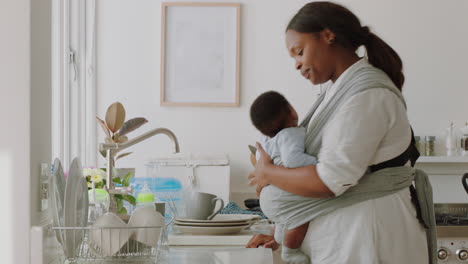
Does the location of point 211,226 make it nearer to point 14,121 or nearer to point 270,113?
point 270,113

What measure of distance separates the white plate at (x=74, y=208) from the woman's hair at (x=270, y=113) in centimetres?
53

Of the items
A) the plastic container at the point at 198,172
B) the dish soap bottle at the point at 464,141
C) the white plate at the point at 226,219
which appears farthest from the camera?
the dish soap bottle at the point at 464,141

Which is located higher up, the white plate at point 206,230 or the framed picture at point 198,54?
the framed picture at point 198,54

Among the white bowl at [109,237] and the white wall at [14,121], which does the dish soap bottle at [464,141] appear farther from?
the white wall at [14,121]

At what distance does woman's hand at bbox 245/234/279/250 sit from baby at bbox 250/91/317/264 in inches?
1.9

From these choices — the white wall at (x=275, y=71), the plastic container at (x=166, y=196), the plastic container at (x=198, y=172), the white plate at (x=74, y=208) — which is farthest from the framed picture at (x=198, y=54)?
the white plate at (x=74, y=208)

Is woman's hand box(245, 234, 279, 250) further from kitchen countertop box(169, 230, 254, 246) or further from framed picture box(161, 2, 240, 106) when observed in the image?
framed picture box(161, 2, 240, 106)

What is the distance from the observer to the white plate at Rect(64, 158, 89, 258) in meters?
1.34

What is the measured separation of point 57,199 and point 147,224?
19cm

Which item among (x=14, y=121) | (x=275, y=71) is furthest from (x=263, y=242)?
(x=275, y=71)

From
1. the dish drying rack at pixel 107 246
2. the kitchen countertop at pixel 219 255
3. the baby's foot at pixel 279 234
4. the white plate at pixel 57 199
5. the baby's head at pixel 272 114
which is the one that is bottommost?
the kitchen countertop at pixel 219 255

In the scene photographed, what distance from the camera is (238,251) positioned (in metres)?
1.67

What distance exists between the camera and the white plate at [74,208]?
134 centimetres

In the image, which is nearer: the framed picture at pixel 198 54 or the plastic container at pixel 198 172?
the plastic container at pixel 198 172
